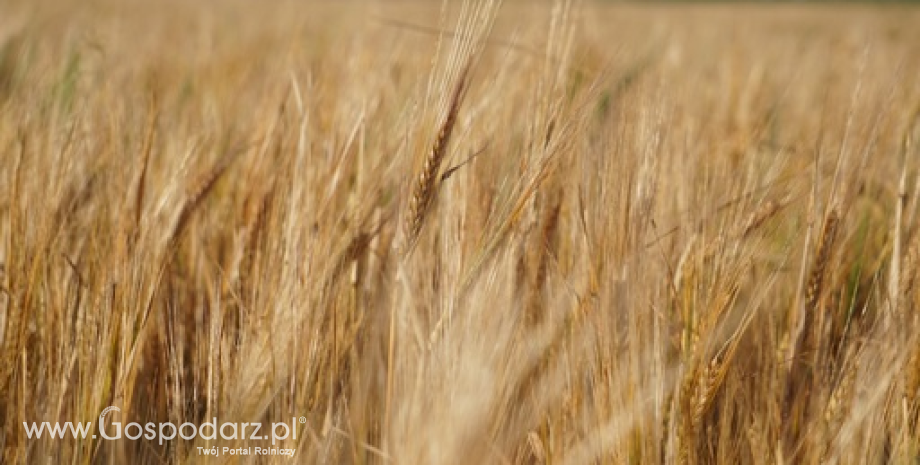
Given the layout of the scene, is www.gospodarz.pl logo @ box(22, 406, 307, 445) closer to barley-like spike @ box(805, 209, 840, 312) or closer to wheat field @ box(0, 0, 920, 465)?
wheat field @ box(0, 0, 920, 465)

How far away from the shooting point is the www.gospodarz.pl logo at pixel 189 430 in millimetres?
764

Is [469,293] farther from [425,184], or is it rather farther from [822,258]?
[822,258]

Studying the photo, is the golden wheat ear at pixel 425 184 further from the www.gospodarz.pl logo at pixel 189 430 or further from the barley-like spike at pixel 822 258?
the barley-like spike at pixel 822 258

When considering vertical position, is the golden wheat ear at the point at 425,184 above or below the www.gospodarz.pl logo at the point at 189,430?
above

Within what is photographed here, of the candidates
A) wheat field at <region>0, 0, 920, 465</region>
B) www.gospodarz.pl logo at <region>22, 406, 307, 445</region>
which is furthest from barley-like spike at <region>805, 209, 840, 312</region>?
www.gospodarz.pl logo at <region>22, 406, 307, 445</region>

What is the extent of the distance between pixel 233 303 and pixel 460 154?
312 mm

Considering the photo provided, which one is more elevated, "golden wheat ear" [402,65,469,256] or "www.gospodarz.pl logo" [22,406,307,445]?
"golden wheat ear" [402,65,469,256]

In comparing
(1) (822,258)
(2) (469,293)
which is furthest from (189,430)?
(1) (822,258)

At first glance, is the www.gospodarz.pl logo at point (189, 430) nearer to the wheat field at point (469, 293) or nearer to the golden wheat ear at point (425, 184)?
the wheat field at point (469, 293)

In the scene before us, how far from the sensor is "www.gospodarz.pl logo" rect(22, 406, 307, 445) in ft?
2.51

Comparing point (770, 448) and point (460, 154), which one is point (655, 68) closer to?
point (460, 154)

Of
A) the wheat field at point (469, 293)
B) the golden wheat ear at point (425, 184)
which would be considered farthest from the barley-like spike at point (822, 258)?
the golden wheat ear at point (425, 184)

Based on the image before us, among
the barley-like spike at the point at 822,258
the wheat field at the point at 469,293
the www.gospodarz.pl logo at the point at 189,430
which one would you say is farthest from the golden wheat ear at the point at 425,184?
the barley-like spike at the point at 822,258

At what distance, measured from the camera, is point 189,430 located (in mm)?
828
